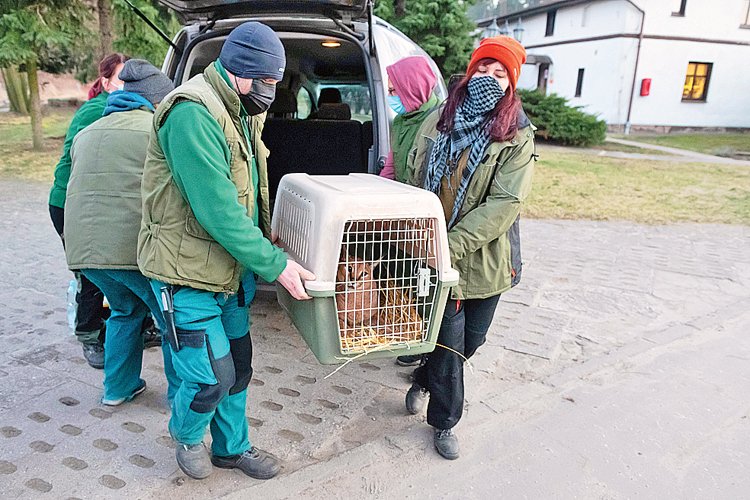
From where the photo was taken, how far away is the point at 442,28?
1581cm

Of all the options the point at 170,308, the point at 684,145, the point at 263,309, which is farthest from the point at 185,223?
the point at 684,145

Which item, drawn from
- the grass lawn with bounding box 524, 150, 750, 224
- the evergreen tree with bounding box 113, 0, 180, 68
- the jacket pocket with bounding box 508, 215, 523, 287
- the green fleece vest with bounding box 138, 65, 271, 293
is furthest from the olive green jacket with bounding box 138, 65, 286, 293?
the evergreen tree with bounding box 113, 0, 180, 68

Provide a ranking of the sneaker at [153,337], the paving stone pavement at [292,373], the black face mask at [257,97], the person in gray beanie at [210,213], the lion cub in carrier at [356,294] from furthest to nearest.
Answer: the sneaker at [153,337], the paving stone pavement at [292,373], the lion cub in carrier at [356,294], the black face mask at [257,97], the person in gray beanie at [210,213]

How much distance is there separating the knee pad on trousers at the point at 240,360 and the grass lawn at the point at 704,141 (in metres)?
18.4

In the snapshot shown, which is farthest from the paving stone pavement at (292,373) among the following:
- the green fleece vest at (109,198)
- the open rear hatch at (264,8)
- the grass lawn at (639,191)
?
the grass lawn at (639,191)

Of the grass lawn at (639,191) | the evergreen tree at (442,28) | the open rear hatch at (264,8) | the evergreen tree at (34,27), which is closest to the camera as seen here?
the open rear hatch at (264,8)

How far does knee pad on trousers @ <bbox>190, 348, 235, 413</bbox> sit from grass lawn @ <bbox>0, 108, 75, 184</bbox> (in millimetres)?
8939

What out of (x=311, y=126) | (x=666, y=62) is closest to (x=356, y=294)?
(x=311, y=126)

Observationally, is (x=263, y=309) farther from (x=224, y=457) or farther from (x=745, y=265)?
(x=745, y=265)

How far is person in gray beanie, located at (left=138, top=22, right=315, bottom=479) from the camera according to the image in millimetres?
1956

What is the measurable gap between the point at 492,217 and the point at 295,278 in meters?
0.91

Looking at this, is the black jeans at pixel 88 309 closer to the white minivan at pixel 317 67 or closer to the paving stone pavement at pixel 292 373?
the paving stone pavement at pixel 292 373

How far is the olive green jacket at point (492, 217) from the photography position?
2439 millimetres

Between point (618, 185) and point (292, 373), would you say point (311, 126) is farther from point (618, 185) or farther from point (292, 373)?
point (618, 185)
